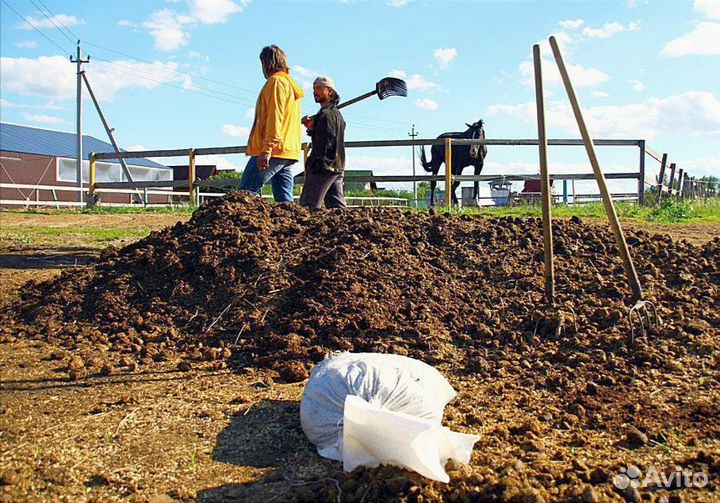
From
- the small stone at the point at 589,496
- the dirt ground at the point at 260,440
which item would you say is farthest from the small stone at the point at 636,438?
the small stone at the point at 589,496

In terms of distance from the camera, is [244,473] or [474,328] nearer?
[244,473]

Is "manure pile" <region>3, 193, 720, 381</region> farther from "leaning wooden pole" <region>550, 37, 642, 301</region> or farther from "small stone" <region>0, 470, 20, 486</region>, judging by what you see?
"small stone" <region>0, 470, 20, 486</region>

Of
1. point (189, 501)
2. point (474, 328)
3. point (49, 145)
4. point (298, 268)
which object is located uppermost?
point (49, 145)

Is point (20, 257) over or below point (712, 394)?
over

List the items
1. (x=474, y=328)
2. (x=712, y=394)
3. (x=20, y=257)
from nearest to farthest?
1. (x=712, y=394)
2. (x=474, y=328)
3. (x=20, y=257)

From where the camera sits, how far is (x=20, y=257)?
6512 mm

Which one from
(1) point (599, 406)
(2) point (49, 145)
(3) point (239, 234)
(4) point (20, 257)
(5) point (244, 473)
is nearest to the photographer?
(5) point (244, 473)

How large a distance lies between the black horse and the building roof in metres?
22.8

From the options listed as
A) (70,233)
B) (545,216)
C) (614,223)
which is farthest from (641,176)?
(70,233)

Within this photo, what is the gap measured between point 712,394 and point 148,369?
293 cm

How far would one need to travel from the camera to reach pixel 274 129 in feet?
19.3

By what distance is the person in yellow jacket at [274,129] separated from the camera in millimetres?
5883

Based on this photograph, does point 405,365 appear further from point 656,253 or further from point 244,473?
point 656,253

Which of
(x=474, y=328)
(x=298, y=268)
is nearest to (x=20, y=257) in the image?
(x=298, y=268)
